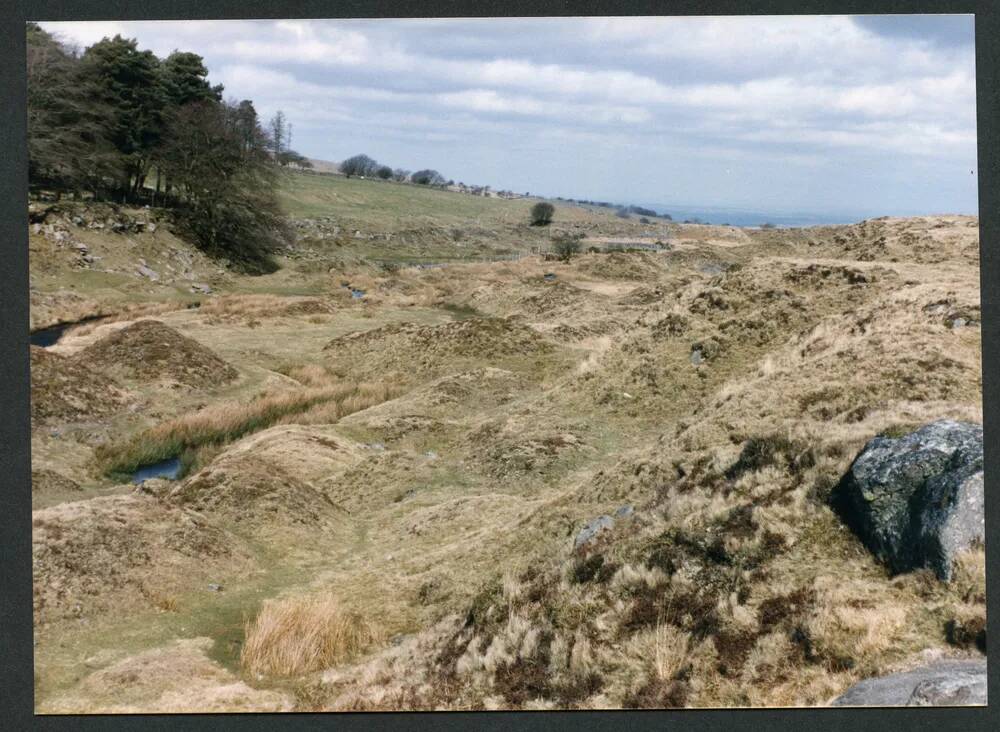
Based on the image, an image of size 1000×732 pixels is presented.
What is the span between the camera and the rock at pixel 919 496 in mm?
9000

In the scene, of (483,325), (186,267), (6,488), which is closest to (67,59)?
(186,267)

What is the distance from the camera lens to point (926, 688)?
26.8 feet

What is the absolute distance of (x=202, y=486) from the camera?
58.6ft

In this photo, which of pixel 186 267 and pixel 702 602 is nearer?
pixel 702 602

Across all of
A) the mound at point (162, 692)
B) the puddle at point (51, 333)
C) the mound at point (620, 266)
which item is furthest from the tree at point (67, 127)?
the mound at point (162, 692)

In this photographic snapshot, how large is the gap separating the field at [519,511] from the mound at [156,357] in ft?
0.46

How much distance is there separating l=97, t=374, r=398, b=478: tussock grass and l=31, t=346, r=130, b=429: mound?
211cm

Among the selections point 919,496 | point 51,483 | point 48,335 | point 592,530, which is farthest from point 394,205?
point 919,496

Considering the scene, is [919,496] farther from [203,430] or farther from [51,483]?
[203,430]

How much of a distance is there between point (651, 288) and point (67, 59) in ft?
146

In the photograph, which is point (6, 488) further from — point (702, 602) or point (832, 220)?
point (832, 220)

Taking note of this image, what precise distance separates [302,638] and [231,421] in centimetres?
1790

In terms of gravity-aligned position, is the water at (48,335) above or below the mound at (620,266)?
below

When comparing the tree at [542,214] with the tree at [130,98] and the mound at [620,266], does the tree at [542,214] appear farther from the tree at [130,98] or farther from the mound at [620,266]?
the tree at [130,98]
